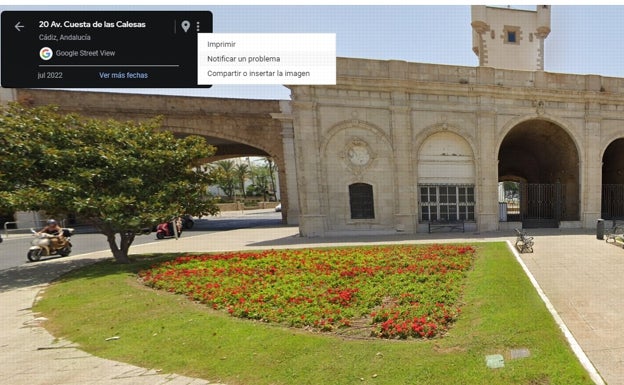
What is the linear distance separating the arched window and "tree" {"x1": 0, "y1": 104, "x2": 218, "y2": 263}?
28.2ft

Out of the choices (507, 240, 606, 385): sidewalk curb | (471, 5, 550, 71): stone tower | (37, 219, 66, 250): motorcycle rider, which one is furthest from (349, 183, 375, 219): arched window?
(471, 5, 550, 71): stone tower

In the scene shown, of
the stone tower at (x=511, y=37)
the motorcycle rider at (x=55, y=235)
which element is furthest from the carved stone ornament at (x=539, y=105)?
the motorcycle rider at (x=55, y=235)

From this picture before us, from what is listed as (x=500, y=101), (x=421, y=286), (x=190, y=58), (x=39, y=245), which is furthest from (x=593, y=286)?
(x=39, y=245)

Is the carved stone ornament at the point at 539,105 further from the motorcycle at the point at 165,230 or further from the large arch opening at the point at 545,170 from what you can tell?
the motorcycle at the point at 165,230

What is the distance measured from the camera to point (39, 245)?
12125 mm

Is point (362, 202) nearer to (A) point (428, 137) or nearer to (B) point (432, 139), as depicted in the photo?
(A) point (428, 137)

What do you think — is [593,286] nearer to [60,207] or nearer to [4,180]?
[60,207]

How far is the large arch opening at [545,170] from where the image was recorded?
18438mm

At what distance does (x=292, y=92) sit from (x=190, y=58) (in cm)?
842

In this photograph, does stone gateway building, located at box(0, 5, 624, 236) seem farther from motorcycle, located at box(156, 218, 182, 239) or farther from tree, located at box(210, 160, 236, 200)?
motorcycle, located at box(156, 218, 182, 239)

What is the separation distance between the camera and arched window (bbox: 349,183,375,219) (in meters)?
16.3

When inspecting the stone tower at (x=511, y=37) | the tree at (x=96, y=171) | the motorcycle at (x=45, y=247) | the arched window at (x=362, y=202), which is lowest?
the motorcycle at (x=45, y=247)

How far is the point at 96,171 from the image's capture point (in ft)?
29.6

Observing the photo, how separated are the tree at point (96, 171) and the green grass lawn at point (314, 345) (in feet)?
10.8
